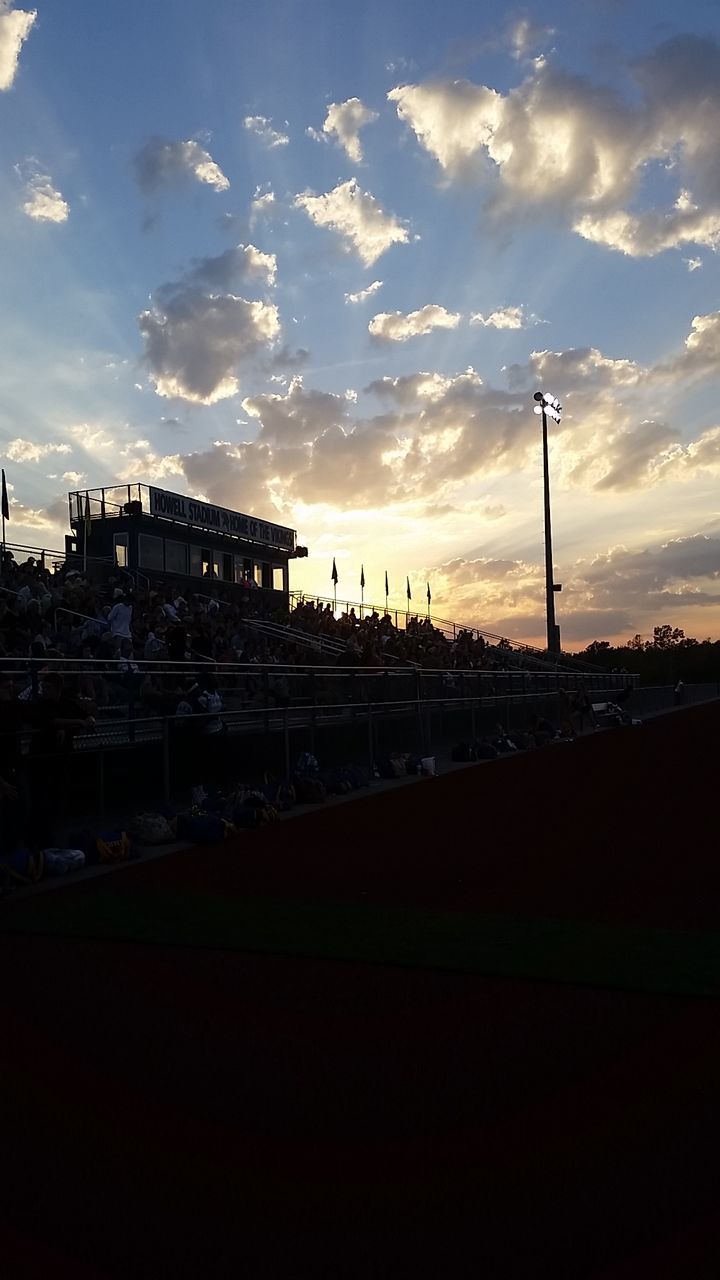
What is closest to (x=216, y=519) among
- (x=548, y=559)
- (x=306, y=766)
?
(x=548, y=559)

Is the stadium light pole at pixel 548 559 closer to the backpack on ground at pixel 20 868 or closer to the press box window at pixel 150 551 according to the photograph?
the press box window at pixel 150 551

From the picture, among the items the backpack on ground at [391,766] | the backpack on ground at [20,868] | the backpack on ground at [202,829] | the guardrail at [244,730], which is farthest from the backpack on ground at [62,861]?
the backpack on ground at [391,766]

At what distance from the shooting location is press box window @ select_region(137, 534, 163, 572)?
3853 cm

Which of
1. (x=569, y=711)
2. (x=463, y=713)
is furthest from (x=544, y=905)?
(x=569, y=711)

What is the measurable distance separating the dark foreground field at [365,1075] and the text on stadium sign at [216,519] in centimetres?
3159

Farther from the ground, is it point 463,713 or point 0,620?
point 0,620

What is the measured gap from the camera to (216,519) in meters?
42.5

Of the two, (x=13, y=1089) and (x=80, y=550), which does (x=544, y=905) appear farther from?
(x=80, y=550)

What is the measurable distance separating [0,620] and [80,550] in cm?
2352

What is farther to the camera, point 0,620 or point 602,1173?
point 0,620

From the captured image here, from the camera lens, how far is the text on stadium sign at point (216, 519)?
39.1 meters

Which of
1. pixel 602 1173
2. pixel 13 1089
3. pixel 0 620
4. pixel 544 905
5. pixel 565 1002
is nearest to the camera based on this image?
pixel 602 1173

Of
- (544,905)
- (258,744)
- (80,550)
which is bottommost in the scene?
(544,905)

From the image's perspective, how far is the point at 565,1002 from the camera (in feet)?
17.2
